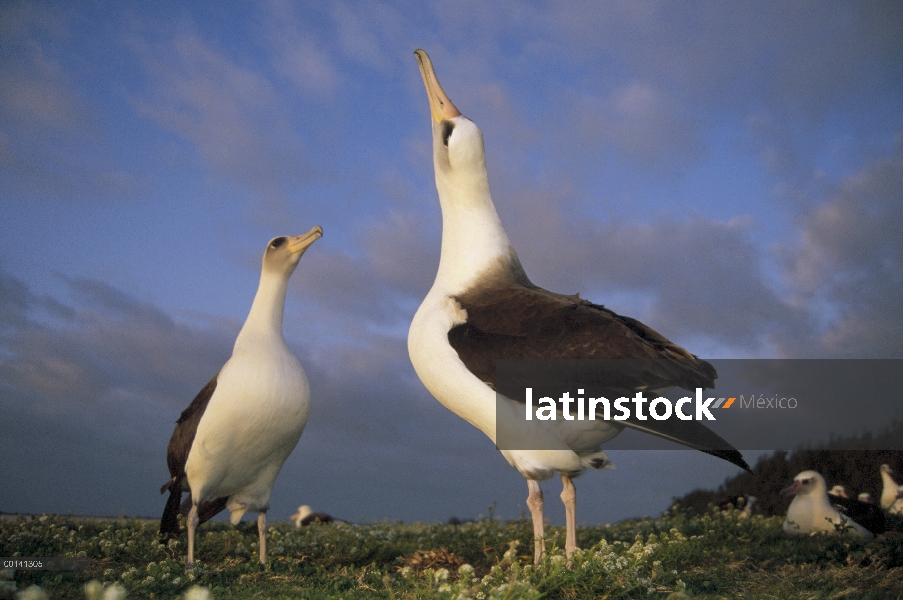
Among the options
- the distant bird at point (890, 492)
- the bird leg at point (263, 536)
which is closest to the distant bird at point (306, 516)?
the bird leg at point (263, 536)

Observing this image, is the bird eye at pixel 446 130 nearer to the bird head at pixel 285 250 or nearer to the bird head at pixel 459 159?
the bird head at pixel 459 159

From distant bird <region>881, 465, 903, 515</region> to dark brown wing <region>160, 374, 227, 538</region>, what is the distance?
1070 centimetres

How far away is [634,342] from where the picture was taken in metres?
5.72

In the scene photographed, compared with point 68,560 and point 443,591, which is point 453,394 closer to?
point 443,591

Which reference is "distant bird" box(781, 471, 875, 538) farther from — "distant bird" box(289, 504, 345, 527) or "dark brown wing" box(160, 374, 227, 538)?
"distant bird" box(289, 504, 345, 527)

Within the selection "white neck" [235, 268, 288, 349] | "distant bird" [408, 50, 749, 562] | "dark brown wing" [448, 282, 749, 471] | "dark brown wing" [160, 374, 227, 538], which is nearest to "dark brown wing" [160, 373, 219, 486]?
"dark brown wing" [160, 374, 227, 538]

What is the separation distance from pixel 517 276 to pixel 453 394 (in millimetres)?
1435

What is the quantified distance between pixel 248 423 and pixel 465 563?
246 cm

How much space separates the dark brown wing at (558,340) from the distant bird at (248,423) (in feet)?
7.37

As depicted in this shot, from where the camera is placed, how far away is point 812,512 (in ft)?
30.2

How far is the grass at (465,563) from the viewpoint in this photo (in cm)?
470

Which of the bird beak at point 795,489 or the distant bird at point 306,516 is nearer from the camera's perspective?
the bird beak at point 795,489

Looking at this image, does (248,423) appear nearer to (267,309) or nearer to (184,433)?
(184,433)

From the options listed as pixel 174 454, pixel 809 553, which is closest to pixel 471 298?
pixel 174 454
